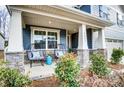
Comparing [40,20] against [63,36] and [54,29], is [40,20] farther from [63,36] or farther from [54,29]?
[63,36]

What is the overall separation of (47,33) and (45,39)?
0.41 m

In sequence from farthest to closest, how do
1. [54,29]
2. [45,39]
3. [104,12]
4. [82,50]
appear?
[104,12]
[54,29]
[45,39]
[82,50]

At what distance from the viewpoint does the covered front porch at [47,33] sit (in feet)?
20.2

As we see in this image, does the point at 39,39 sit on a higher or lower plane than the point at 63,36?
lower

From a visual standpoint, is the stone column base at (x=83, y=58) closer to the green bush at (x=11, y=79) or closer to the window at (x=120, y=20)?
the green bush at (x=11, y=79)

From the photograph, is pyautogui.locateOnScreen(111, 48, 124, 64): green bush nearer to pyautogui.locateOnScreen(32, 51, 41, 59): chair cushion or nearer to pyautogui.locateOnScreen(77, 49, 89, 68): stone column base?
pyautogui.locateOnScreen(77, 49, 89, 68): stone column base

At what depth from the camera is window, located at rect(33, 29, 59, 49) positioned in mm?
10273

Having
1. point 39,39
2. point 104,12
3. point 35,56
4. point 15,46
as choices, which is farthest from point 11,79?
point 104,12

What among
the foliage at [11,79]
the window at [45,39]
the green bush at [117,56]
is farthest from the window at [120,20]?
the foliage at [11,79]

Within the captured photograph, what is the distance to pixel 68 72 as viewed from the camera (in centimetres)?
496

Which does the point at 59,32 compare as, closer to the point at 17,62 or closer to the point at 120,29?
the point at 17,62

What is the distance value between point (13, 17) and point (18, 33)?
62 centimetres
